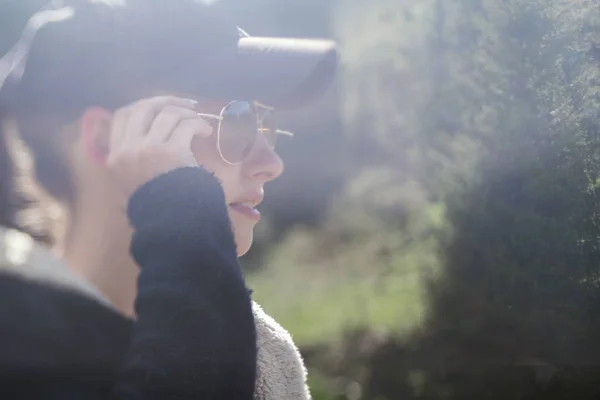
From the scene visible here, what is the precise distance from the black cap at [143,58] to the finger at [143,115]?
0.09 ft

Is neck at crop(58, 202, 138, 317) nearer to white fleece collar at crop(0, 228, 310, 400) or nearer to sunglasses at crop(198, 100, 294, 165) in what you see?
white fleece collar at crop(0, 228, 310, 400)

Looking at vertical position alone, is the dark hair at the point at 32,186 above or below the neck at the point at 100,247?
above

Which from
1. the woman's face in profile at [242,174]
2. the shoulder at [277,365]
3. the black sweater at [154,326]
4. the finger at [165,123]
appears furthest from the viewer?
the shoulder at [277,365]

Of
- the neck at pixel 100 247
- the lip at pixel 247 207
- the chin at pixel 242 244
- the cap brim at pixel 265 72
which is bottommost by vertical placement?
the neck at pixel 100 247

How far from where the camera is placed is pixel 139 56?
907 millimetres

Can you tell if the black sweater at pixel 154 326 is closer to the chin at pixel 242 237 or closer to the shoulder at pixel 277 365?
the chin at pixel 242 237

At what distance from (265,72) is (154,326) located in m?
0.37

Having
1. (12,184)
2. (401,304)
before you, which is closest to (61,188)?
(12,184)

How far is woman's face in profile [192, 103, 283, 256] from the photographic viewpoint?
3.20ft

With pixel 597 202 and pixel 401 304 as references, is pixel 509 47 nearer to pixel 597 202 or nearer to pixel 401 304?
pixel 597 202

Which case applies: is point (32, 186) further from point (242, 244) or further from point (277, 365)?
point (277, 365)

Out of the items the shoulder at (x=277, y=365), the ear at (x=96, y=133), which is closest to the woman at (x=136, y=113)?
the ear at (x=96, y=133)

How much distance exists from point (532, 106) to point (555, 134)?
0.10m

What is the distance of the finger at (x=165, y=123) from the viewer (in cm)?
87
